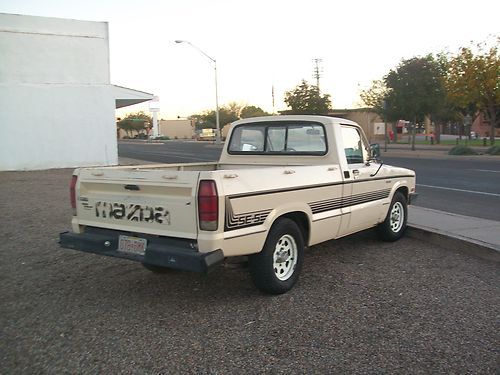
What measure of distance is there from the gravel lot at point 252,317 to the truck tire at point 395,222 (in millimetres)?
460

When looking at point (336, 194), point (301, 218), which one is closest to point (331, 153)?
point (336, 194)

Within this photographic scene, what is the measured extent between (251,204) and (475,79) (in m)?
30.8

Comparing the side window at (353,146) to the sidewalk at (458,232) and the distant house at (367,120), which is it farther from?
the distant house at (367,120)

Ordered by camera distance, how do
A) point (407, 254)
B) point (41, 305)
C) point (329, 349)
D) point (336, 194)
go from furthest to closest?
point (407, 254) < point (336, 194) < point (41, 305) < point (329, 349)

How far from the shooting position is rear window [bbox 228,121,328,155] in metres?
5.88

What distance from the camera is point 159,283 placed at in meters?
5.26

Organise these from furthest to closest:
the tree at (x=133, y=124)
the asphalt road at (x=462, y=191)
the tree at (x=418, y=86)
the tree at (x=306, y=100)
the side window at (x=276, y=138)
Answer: the tree at (x=133, y=124) < the tree at (x=306, y=100) < the tree at (x=418, y=86) < the asphalt road at (x=462, y=191) < the side window at (x=276, y=138)

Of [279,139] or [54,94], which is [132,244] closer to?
[279,139]

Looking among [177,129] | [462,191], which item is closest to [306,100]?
[462,191]

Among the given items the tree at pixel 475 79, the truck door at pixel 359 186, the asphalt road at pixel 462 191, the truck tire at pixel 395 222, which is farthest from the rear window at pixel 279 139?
the tree at pixel 475 79

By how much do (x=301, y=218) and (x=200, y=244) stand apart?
137 centimetres

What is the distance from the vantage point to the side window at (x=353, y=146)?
599 cm

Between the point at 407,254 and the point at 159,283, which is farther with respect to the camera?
the point at 407,254

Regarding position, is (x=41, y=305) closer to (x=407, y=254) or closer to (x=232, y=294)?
(x=232, y=294)
